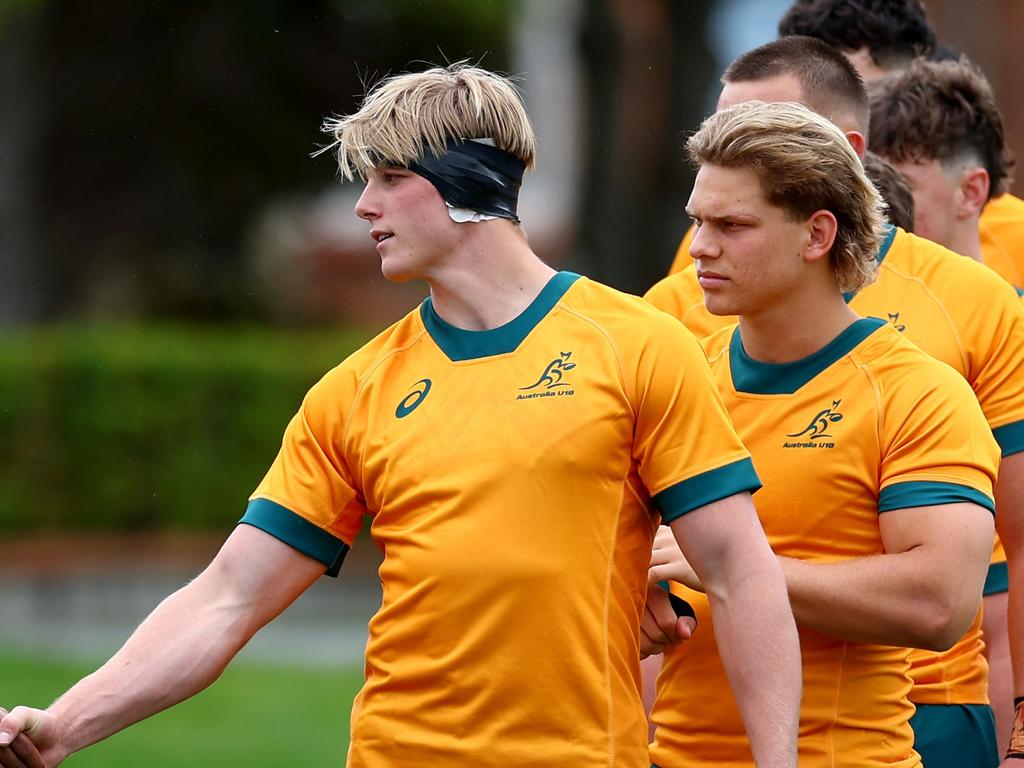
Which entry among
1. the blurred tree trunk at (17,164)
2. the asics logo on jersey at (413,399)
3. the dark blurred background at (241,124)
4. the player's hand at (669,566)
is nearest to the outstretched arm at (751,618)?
the player's hand at (669,566)

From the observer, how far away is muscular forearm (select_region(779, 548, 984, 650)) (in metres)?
3.89

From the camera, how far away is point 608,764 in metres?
3.79

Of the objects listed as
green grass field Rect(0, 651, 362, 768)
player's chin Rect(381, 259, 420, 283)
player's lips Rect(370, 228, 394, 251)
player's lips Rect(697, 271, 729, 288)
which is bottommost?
green grass field Rect(0, 651, 362, 768)

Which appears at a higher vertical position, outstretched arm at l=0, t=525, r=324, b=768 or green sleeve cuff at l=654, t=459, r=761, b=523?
green sleeve cuff at l=654, t=459, r=761, b=523

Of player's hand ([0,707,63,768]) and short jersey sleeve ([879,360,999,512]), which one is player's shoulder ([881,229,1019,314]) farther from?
player's hand ([0,707,63,768])

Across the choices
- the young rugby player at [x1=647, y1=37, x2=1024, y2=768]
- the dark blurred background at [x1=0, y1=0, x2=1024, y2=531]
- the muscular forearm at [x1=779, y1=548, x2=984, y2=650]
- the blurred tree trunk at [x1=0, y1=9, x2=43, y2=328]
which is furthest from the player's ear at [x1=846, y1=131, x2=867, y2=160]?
the blurred tree trunk at [x1=0, y1=9, x2=43, y2=328]

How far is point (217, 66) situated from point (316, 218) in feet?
17.9

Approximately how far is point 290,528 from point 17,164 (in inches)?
722

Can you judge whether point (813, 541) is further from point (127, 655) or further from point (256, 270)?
point (256, 270)

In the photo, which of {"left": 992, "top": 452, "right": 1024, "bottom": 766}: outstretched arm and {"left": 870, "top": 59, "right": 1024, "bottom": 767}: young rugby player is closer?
{"left": 992, "top": 452, "right": 1024, "bottom": 766}: outstretched arm

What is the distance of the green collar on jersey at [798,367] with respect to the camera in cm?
416

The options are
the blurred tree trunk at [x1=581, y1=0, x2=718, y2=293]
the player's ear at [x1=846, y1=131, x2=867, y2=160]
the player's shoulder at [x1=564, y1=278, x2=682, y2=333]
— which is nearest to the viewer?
the player's shoulder at [x1=564, y1=278, x2=682, y2=333]

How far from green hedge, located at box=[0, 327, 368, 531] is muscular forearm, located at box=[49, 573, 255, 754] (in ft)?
39.1

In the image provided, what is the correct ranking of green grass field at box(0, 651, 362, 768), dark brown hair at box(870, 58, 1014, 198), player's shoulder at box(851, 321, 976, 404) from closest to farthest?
player's shoulder at box(851, 321, 976, 404)
dark brown hair at box(870, 58, 1014, 198)
green grass field at box(0, 651, 362, 768)
